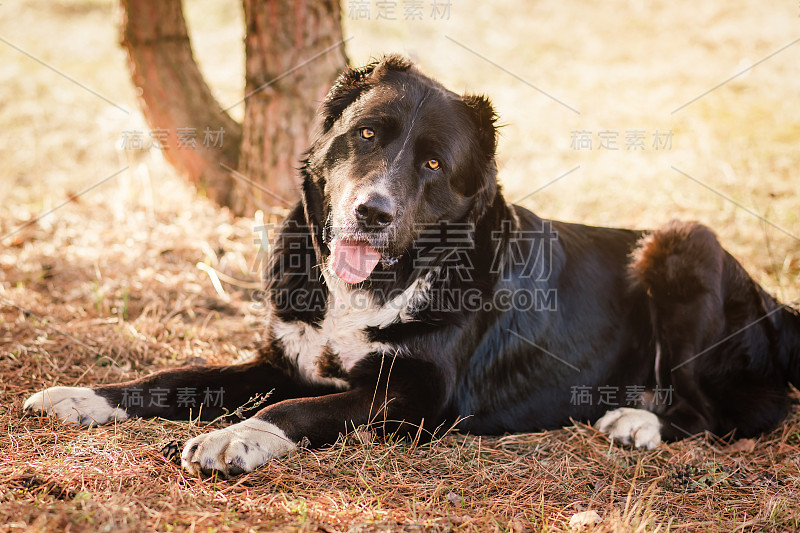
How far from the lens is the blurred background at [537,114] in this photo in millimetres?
5910

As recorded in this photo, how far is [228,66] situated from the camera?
36.3 ft

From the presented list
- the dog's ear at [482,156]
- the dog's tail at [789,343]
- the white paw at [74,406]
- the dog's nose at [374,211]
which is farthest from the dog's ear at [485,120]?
the white paw at [74,406]

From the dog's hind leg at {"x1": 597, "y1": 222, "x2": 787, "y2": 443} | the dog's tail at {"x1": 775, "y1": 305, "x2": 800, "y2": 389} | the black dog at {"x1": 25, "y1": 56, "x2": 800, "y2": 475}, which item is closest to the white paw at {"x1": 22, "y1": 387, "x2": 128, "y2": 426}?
the black dog at {"x1": 25, "y1": 56, "x2": 800, "y2": 475}

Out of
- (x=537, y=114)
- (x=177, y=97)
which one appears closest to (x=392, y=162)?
(x=177, y=97)

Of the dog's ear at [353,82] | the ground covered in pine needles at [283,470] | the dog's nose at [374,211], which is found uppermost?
the dog's ear at [353,82]

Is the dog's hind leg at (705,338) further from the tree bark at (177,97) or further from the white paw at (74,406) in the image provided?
the tree bark at (177,97)

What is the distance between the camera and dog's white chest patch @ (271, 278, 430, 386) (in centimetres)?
322

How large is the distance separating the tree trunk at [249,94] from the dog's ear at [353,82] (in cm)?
113

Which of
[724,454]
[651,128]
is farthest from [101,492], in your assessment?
[651,128]

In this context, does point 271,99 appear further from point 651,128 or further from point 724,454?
point 651,128

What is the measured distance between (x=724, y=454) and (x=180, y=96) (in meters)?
4.93

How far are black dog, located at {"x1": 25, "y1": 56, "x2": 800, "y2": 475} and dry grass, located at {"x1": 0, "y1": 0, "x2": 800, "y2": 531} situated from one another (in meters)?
0.17

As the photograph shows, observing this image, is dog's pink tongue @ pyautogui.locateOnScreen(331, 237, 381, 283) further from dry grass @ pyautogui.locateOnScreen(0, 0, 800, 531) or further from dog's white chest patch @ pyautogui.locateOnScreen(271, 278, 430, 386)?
dry grass @ pyautogui.locateOnScreen(0, 0, 800, 531)

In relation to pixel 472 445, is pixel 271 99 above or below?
above
